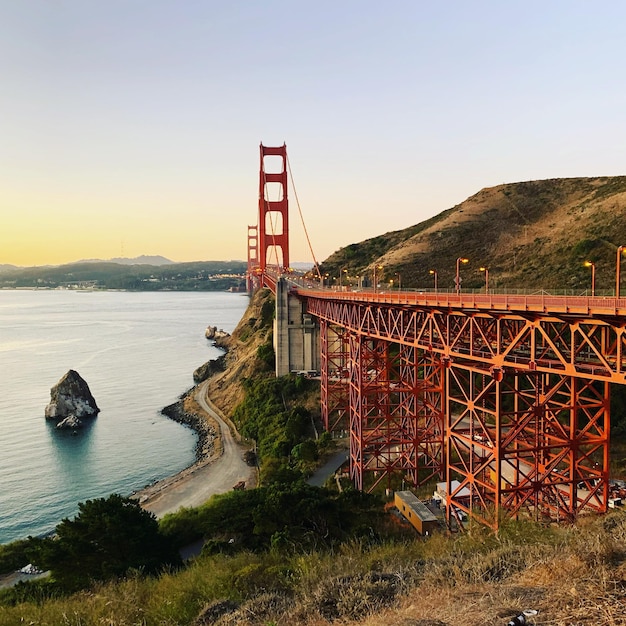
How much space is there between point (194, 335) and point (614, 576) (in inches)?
4509

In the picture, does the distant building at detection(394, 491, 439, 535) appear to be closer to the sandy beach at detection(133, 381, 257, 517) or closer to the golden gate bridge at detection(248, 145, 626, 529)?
the golden gate bridge at detection(248, 145, 626, 529)

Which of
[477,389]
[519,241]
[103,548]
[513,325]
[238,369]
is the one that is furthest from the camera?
[519,241]

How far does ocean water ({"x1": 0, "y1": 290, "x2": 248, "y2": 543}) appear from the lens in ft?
117

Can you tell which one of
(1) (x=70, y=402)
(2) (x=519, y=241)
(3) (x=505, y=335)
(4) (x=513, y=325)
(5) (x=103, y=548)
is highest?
(2) (x=519, y=241)

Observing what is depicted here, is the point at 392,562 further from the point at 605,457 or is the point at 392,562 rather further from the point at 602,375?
the point at 605,457

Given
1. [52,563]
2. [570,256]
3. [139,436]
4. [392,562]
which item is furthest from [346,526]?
[570,256]

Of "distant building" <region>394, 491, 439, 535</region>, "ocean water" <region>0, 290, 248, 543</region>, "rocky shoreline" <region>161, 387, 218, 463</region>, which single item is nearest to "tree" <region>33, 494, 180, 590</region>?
→ "distant building" <region>394, 491, 439, 535</region>

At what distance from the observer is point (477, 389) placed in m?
39.4

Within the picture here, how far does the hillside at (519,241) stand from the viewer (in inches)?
2111

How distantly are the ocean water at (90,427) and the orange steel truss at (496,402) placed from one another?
675 inches

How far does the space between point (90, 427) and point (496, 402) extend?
43727 millimetres

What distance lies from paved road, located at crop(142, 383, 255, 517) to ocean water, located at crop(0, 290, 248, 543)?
318 centimetres

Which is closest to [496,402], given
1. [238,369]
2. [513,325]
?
[513,325]

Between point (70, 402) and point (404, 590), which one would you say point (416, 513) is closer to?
point (404, 590)
